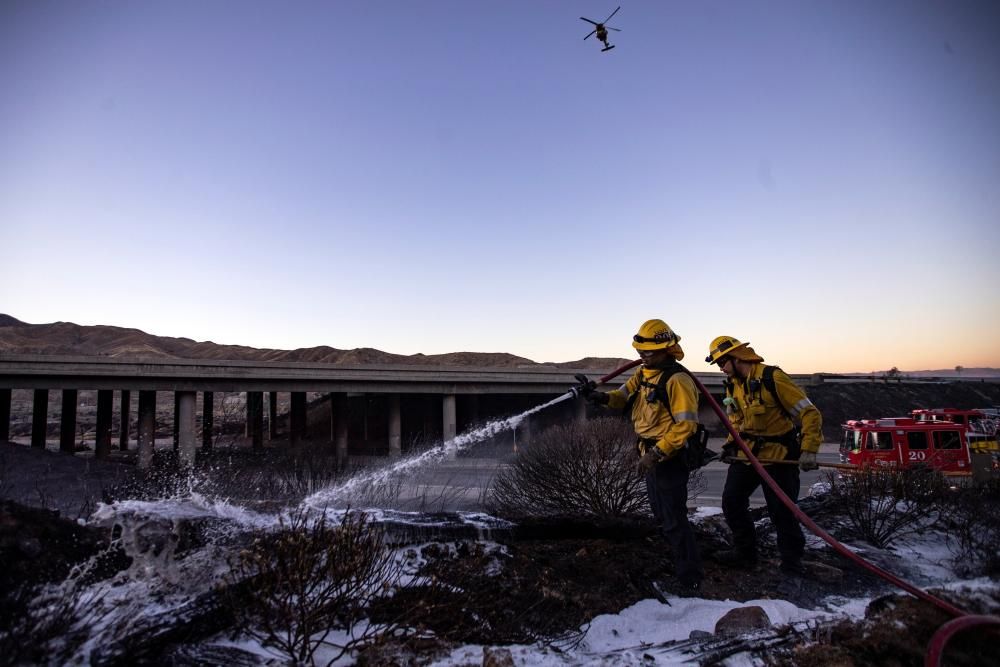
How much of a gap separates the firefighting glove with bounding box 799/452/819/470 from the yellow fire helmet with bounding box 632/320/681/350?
4.79 feet

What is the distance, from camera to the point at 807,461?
5.16 metres

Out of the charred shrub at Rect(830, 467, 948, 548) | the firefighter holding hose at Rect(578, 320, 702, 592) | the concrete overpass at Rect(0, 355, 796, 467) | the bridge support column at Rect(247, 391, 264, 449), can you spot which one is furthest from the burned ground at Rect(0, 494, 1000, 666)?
the bridge support column at Rect(247, 391, 264, 449)

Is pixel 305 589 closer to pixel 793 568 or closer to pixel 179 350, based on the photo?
pixel 793 568

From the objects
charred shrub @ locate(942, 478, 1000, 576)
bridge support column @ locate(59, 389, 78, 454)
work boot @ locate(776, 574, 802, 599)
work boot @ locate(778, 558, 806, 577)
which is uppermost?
charred shrub @ locate(942, 478, 1000, 576)

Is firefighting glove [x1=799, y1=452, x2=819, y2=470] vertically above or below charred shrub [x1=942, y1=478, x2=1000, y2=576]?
above

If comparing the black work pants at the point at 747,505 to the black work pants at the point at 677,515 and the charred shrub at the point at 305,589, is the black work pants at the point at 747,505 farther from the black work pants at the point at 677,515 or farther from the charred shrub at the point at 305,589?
the charred shrub at the point at 305,589

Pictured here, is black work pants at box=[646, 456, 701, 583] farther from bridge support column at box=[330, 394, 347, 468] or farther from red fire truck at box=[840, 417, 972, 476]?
bridge support column at box=[330, 394, 347, 468]

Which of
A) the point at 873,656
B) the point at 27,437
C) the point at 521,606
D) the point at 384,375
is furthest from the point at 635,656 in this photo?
the point at 27,437

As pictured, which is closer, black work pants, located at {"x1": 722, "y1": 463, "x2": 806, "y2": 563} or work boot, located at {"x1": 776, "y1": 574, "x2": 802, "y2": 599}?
work boot, located at {"x1": 776, "y1": 574, "x2": 802, "y2": 599}

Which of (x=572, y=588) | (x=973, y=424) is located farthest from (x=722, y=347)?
(x=973, y=424)

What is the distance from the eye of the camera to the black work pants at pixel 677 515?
4.90m

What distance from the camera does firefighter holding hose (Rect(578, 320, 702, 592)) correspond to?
190 inches

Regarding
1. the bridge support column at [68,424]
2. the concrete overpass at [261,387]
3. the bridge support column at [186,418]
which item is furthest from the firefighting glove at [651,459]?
the bridge support column at [68,424]

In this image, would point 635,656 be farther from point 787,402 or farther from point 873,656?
point 787,402
